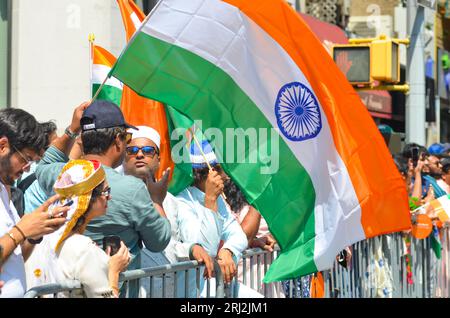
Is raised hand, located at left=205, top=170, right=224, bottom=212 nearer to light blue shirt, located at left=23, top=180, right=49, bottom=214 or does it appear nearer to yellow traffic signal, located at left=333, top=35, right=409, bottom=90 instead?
light blue shirt, located at left=23, top=180, right=49, bottom=214

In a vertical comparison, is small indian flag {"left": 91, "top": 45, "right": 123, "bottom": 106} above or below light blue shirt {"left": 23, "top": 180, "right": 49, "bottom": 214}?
above

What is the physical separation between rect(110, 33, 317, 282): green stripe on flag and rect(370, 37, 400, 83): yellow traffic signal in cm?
849

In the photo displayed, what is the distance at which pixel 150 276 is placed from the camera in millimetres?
6039

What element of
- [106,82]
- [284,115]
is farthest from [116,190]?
[106,82]

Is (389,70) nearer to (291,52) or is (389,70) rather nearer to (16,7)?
(16,7)

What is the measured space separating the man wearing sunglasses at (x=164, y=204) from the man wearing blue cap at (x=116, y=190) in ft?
1.77

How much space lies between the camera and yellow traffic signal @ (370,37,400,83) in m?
15.5

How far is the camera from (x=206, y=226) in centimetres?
690

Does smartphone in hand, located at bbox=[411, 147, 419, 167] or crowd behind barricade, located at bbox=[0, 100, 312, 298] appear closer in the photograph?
crowd behind barricade, located at bbox=[0, 100, 312, 298]

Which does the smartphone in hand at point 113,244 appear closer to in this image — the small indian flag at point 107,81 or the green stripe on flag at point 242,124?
the green stripe on flag at point 242,124

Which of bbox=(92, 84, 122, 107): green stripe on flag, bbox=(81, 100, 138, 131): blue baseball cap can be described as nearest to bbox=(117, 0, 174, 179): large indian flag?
bbox=(92, 84, 122, 107): green stripe on flag

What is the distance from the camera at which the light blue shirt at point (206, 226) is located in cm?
691

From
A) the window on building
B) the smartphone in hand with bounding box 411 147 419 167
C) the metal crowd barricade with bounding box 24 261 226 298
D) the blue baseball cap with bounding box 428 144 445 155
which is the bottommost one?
the metal crowd barricade with bounding box 24 261 226 298

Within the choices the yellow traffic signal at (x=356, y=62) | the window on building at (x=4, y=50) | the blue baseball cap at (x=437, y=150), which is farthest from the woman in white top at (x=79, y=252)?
the yellow traffic signal at (x=356, y=62)
